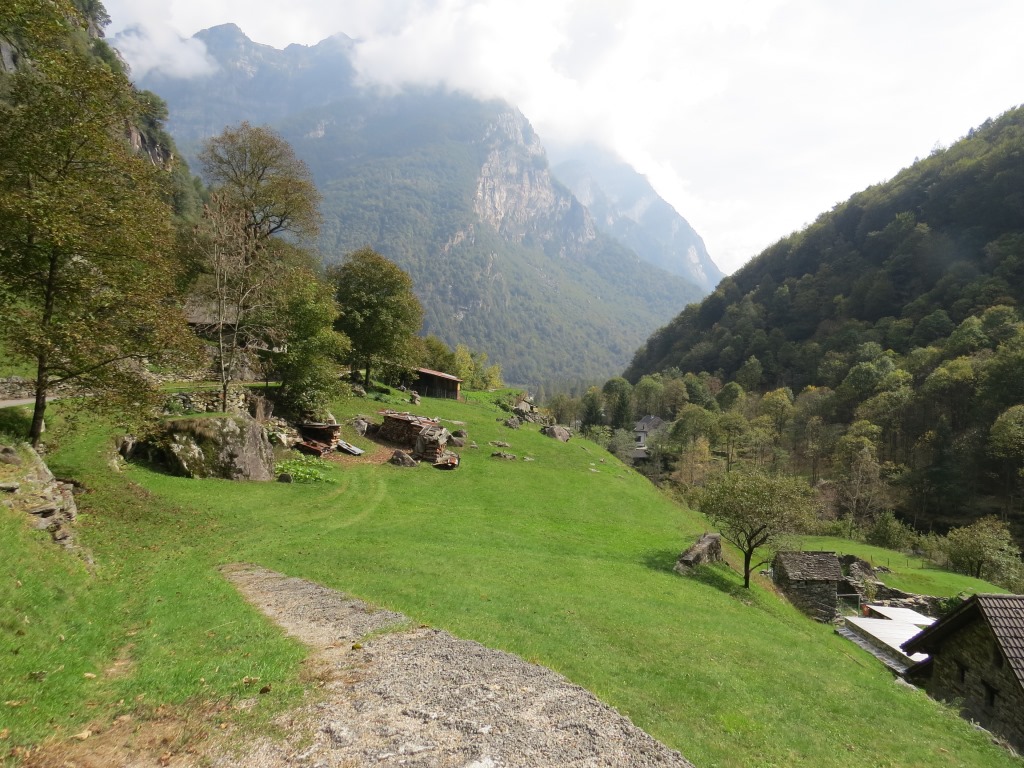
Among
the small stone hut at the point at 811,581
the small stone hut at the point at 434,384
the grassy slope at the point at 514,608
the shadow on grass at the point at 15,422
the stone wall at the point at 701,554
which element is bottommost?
the small stone hut at the point at 811,581

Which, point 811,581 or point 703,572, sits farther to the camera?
point 811,581

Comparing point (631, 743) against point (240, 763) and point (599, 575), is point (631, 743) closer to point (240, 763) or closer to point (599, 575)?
point (240, 763)

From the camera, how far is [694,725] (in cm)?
955

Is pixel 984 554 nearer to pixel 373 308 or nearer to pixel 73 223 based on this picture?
pixel 373 308

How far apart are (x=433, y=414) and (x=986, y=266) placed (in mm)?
128731

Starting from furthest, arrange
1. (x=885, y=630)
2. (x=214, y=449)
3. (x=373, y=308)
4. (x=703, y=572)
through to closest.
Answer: (x=373, y=308), (x=885, y=630), (x=703, y=572), (x=214, y=449)

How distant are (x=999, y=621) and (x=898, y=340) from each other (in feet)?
365

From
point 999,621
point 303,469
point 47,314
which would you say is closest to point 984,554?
point 999,621

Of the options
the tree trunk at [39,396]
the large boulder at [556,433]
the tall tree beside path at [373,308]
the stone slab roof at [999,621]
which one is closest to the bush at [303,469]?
the tree trunk at [39,396]

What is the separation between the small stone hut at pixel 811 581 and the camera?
103 feet

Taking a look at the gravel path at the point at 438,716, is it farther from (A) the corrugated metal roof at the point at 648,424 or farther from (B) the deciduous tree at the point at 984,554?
(A) the corrugated metal roof at the point at 648,424

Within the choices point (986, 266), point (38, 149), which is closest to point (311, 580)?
point (38, 149)

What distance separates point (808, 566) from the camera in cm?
3269

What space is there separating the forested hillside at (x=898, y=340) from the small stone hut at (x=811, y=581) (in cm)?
4032
